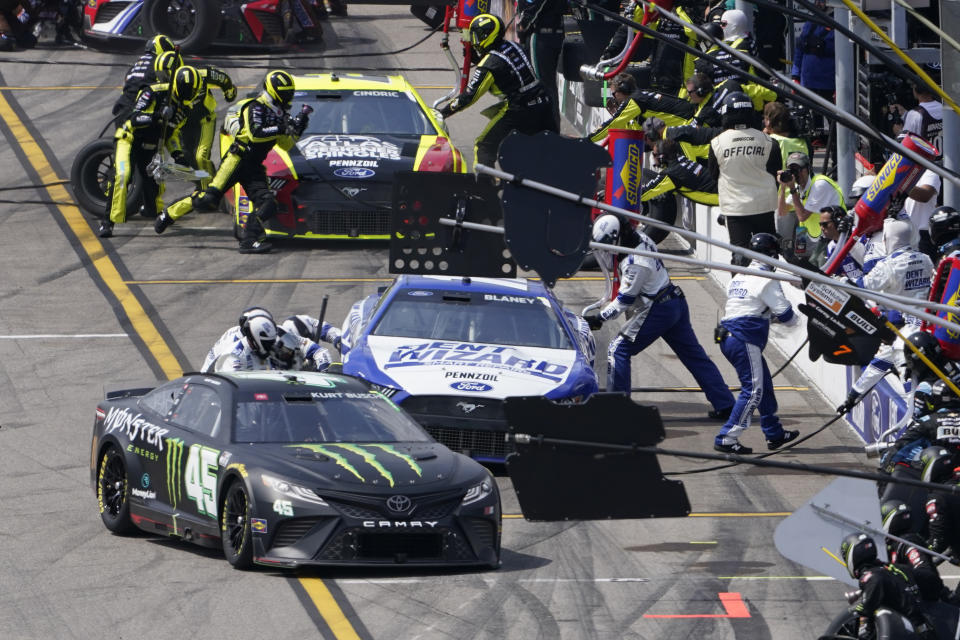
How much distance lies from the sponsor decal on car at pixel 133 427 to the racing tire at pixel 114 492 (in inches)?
6.1

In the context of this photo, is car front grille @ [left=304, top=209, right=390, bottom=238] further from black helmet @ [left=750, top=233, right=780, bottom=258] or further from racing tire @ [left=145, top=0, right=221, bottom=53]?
racing tire @ [left=145, top=0, right=221, bottom=53]

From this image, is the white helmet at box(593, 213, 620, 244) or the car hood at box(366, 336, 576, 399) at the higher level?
the white helmet at box(593, 213, 620, 244)

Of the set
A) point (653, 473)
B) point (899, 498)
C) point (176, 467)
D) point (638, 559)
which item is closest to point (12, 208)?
point (176, 467)

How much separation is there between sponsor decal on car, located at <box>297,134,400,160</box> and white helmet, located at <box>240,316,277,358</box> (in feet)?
21.3

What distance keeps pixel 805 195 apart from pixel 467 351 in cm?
427

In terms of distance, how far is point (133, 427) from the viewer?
1228cm

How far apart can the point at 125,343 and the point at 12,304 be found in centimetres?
192

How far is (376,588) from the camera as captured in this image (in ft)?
35.3

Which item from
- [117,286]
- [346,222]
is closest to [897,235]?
[346,222]

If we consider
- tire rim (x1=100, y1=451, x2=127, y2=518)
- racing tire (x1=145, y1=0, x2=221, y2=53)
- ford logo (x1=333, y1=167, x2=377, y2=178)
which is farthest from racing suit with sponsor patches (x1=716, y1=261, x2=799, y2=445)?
racing tire (x1=145, y1=0, x2=221, y2=53)

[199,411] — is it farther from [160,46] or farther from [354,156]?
[160,46]

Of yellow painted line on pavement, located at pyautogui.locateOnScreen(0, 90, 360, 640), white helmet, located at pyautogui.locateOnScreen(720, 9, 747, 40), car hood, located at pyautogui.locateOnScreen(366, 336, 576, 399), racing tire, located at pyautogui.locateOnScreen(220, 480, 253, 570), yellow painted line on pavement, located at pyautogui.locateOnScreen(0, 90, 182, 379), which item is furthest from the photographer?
white helmet, located at pyautogui.locateOnScreen(720, 9, 747, 40)

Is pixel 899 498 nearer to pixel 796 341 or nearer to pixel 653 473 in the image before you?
pixel 653 473

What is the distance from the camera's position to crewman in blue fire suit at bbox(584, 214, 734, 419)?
14.8m
